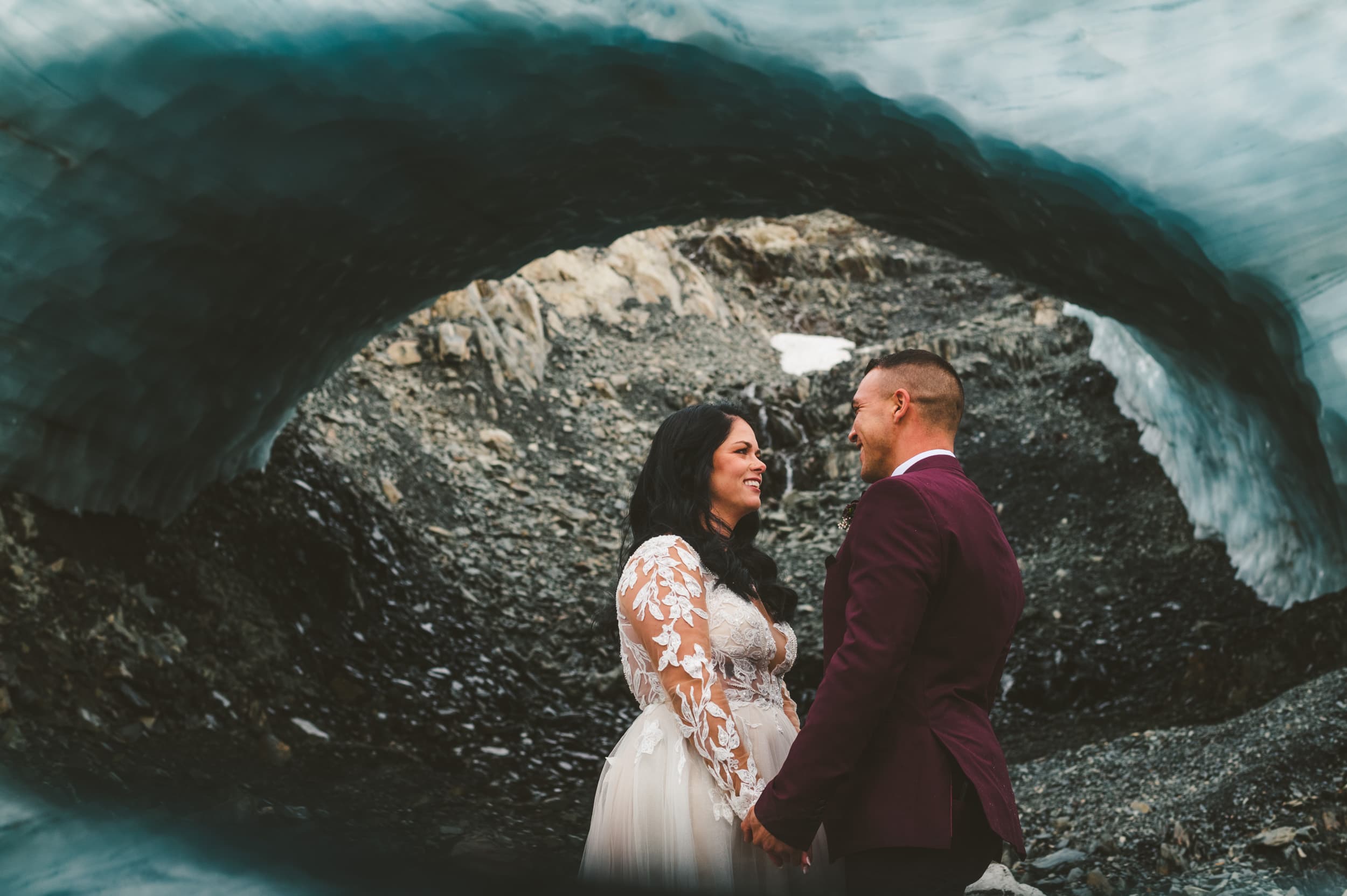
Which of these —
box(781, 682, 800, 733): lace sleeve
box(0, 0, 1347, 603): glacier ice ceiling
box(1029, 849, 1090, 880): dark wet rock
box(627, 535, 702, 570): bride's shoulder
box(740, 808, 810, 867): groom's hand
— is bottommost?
box(1029, 849, 1090, 880): dark wet rock

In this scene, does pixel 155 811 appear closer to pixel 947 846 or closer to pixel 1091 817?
pixel 947 846

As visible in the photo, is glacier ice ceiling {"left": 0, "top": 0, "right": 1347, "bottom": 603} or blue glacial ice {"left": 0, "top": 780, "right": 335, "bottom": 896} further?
glacier ice ceiling {"left": 0, "top": 0, "right": 1347, "bottom": 603}

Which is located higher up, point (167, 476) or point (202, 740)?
point (167, 476)

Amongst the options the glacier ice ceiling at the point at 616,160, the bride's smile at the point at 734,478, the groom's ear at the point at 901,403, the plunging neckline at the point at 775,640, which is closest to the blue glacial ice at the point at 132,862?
the plunging neckline at the point at 775,640

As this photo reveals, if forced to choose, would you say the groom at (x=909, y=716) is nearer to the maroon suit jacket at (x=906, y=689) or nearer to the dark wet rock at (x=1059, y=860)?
the maroon suit jacket at (x=906, y=689)

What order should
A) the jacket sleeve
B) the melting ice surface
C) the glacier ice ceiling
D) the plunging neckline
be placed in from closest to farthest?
the jacket sleeve, the plunging neckline, the glacier ice ceiling, the melting ice surface

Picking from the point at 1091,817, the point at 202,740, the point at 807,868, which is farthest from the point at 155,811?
the point at 1091,817

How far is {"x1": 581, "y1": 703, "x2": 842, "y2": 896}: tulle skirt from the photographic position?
209 cm

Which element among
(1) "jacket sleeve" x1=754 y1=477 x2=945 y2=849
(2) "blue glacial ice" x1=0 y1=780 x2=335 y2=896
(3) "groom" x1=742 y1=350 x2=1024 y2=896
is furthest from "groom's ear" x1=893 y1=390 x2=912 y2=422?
(2) "blue glacial ice" x1=0 y1=780 x2=335 y2=896

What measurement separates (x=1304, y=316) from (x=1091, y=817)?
2171mm

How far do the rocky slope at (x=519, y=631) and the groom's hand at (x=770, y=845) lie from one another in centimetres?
61

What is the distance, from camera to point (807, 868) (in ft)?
6.98

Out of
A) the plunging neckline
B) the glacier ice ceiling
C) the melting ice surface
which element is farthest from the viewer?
the melting ice surface

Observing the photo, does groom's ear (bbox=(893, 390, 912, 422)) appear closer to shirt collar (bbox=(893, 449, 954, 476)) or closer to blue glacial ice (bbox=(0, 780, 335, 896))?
shirt collar (bbox=(893, 449, 954, 476))
